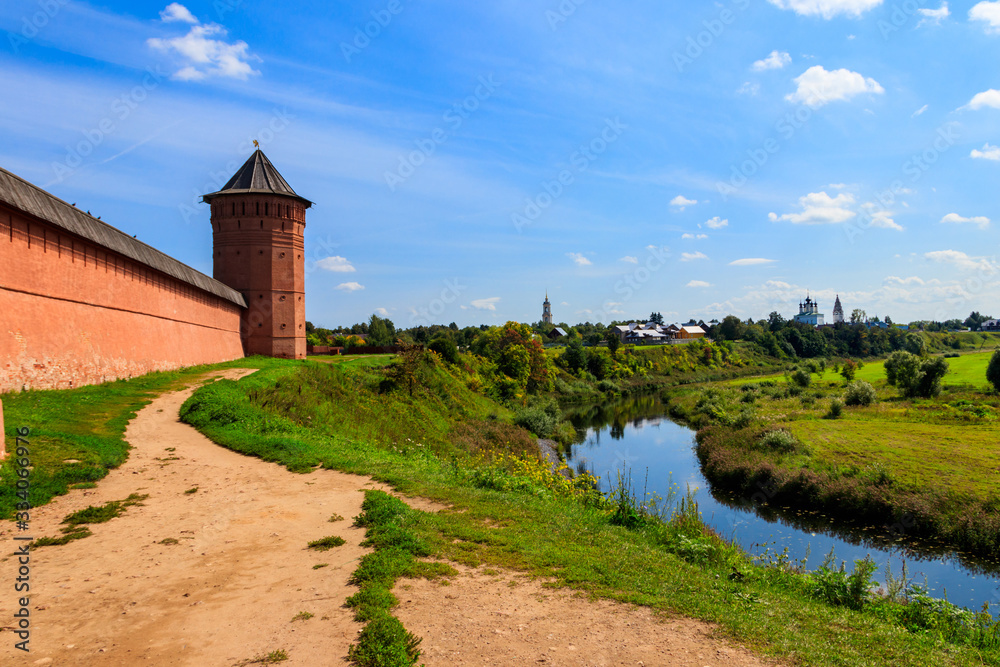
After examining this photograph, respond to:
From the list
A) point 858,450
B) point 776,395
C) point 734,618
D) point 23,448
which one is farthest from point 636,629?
point 776,395

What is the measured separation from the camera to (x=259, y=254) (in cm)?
2780

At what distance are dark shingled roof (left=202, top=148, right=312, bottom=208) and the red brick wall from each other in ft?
31.3

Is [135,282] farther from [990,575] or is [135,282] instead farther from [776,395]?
[776,395]

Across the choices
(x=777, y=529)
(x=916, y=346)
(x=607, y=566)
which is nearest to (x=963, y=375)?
(x=916, y=346)

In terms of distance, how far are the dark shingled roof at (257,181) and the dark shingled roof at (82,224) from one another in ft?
26.7

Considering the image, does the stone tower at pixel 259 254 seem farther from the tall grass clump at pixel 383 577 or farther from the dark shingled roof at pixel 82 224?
the tall grass clump at pixel 383 577

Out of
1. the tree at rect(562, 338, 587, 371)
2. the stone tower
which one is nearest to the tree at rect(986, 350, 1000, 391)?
the tree at rect(562, 338, 587, 371)

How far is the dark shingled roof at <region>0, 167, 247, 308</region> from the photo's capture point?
11664mm

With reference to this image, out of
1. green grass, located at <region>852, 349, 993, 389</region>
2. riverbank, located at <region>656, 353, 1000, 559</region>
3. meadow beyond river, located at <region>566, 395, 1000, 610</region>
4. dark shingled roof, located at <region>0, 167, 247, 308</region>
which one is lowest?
meadow beyond river, located at <region>566, 395, 1000, 610</region>

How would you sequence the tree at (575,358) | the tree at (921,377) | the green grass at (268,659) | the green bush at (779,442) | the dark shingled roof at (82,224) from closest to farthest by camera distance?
1. the green grass at (268,659)
2. the dark shingled roof at (82,224)
3. the green bush at (779,442)
4. the tree at (921,377)
5. the tree at (575,358)

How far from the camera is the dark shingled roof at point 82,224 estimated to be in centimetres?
1166

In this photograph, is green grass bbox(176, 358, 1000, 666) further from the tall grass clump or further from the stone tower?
the stone tower

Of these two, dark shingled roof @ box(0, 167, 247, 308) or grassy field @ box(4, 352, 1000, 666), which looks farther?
dark shingled roof @ box(0, 167, 247, 308)

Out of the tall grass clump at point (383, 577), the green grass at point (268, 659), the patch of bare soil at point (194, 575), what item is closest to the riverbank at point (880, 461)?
the tall grass clump at point (383, 577)
